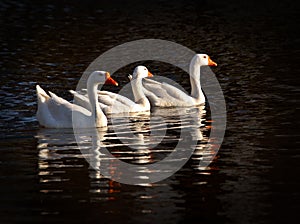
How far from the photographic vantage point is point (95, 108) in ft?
57.1

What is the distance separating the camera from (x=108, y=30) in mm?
35750

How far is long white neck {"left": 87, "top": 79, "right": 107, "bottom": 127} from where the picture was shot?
17.3m

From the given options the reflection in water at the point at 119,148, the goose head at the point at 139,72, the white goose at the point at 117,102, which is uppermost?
the goose head at the point at 139,72

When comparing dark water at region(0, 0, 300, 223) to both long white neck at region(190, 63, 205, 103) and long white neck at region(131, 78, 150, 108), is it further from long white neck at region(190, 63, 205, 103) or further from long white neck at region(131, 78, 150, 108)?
long white neck at region(131, 78, 150, 108)

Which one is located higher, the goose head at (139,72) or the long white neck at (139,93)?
the goose head at (139,72)

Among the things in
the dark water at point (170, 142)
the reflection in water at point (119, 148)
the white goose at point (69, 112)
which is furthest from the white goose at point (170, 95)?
the white goose at point (69, 112)

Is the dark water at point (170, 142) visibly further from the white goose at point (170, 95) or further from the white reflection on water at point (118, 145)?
the white goose at point (170, 95)

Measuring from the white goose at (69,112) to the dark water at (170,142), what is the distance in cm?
33

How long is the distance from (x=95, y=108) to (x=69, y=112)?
62cm

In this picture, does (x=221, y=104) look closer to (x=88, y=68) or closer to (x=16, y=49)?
(x=88, y=68)

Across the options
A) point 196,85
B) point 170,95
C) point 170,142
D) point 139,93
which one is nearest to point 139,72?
point 139,93

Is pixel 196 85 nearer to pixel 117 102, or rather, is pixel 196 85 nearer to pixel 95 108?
pixel 117 102

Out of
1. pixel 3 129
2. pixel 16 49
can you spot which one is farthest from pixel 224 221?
pixel 16 49

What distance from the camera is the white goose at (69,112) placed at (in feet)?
56.2
